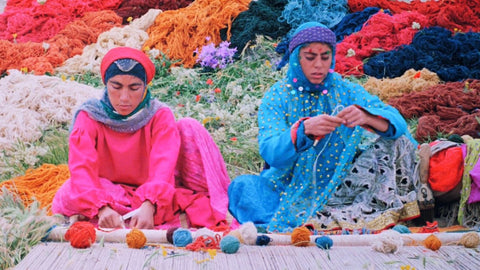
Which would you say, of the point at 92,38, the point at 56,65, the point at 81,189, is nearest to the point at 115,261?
the point at 81,189

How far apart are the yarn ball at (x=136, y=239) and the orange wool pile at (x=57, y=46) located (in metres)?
4.49

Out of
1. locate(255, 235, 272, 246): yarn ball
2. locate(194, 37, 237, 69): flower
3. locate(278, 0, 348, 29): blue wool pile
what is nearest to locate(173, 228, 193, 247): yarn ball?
locate(255, 235, 272, 246): yarn ball

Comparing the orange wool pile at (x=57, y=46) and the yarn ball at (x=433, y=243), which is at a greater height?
the orange wool pile at (x=57, y=46)

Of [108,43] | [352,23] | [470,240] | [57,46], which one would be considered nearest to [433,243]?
A: [470,240]

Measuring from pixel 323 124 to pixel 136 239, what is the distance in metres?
1.18

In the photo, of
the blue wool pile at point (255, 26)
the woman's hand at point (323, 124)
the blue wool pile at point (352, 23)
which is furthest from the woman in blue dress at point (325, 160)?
the blue wool pile at point (352, 23)

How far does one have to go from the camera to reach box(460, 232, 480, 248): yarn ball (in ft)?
9.45

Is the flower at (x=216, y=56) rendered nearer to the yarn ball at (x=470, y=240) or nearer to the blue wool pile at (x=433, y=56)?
the blue wool pile at (x=433, y=56)

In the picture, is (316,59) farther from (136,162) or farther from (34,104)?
(34,104)

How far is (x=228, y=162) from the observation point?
5066 millimetres

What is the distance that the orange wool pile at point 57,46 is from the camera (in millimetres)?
7305

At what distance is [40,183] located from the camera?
15.6 feet

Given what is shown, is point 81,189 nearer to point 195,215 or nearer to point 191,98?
point 195,215

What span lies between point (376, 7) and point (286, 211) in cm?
463
